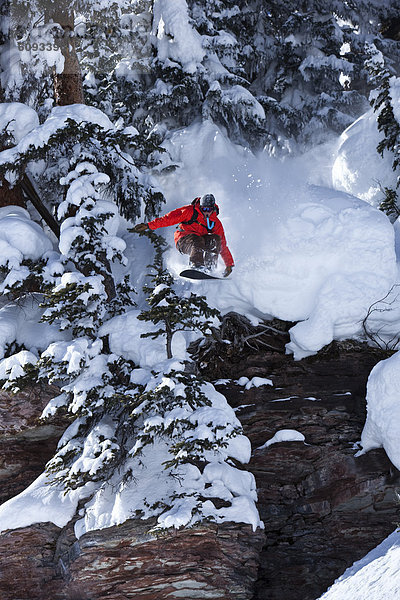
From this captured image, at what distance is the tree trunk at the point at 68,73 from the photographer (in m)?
10.4

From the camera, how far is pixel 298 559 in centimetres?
791

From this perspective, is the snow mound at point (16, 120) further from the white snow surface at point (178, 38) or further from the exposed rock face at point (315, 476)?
the exposed rock face at point (315, 476)

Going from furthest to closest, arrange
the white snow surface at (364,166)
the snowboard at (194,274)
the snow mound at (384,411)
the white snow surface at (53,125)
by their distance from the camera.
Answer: the white snow surface at (364,166) < the snowboard at (194,274) < the white snow surface at (53,125) < the snow mound at (384,411)

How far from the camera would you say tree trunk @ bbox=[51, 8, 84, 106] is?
1038 centimetres

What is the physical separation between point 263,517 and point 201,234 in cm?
479

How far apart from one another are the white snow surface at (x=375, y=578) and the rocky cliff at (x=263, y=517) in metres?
2.28

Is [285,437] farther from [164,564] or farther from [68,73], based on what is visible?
[68,73]

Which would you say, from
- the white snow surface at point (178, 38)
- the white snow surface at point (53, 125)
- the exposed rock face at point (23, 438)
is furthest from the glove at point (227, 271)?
the white snow surface at point (178, 38)

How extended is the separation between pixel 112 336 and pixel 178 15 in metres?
8.96

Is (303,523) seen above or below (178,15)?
below

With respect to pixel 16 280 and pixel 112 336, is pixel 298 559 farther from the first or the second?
pixel 16 280

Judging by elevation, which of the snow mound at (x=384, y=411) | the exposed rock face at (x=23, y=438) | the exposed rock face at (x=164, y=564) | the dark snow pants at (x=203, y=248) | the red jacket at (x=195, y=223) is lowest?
the exposed rock face at (x=23, y=438)

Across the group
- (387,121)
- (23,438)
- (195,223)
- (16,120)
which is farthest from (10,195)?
(387,121)

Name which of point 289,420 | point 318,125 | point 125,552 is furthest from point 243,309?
point 318,125
